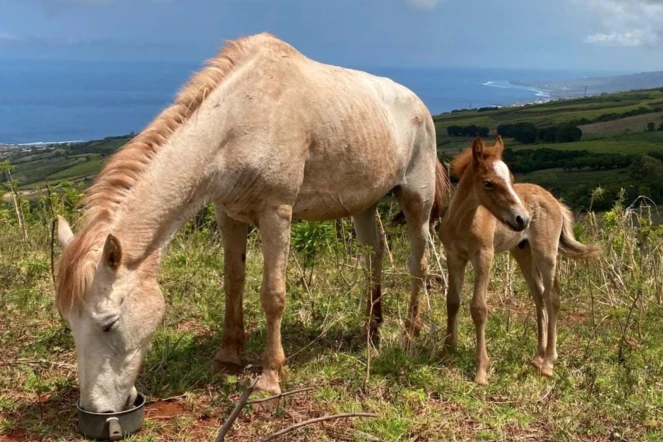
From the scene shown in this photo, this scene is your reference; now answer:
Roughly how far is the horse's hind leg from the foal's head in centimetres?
88

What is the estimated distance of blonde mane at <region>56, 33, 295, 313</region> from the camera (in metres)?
3.30

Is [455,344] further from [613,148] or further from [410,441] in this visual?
[613,148]

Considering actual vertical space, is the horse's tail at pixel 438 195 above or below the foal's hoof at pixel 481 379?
above

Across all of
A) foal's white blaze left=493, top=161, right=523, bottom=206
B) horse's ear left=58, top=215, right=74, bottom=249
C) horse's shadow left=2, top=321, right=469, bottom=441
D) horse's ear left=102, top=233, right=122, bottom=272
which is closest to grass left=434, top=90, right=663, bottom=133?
horse's shadow left=2, top=321, right=469, bottom=441

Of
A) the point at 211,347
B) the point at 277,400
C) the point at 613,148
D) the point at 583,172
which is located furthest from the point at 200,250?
the point at 613,148

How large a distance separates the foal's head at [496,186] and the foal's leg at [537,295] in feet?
3.54

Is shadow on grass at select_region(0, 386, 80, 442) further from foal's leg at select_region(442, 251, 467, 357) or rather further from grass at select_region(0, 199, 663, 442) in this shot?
foal's leg at select_region(442, 251, 467, 357)

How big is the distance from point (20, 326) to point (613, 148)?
3537 centimetres

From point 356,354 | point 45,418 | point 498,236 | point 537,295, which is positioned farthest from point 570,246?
point 45,418

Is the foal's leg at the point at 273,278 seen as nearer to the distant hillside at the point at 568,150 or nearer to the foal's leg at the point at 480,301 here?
the foal's leg at the point at 480,301

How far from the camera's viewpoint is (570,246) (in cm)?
539

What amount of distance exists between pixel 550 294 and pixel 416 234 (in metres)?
1.28

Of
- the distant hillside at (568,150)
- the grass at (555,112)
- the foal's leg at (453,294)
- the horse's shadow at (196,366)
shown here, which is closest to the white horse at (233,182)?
the horse's shadow at (196,366)

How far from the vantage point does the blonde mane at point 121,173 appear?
130 inches
